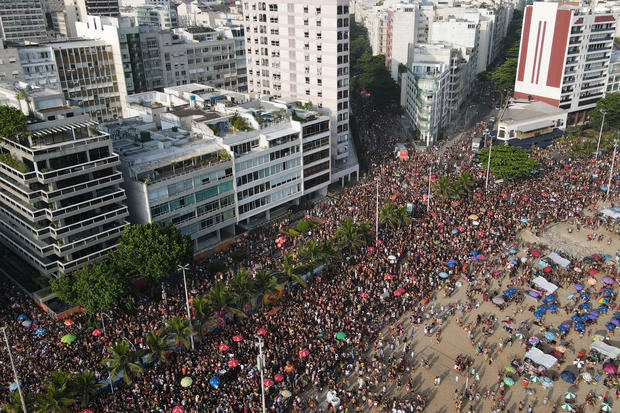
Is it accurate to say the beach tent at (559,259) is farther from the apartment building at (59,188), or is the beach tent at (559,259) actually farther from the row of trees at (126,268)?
the apartment building at (59,188)

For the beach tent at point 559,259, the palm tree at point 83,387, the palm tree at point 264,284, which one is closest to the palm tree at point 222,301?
the palm tree at point 264,284

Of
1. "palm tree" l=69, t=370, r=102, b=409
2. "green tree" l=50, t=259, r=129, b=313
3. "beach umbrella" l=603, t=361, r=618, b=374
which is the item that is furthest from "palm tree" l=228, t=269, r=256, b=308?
"beach umbrella" l=603, t=361, r=618, b=374

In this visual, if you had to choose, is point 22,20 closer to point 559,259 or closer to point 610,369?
point 559,259

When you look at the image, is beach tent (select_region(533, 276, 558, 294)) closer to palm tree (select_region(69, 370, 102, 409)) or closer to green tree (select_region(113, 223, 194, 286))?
green tree (select_region(113, 223, 194, 286))

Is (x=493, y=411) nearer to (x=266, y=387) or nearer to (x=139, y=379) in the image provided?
(x=266, y=387)

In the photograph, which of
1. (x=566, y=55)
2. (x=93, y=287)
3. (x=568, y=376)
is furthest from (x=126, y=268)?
(x=566, y=55)

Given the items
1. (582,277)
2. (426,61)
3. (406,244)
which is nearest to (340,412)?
(406,244)
